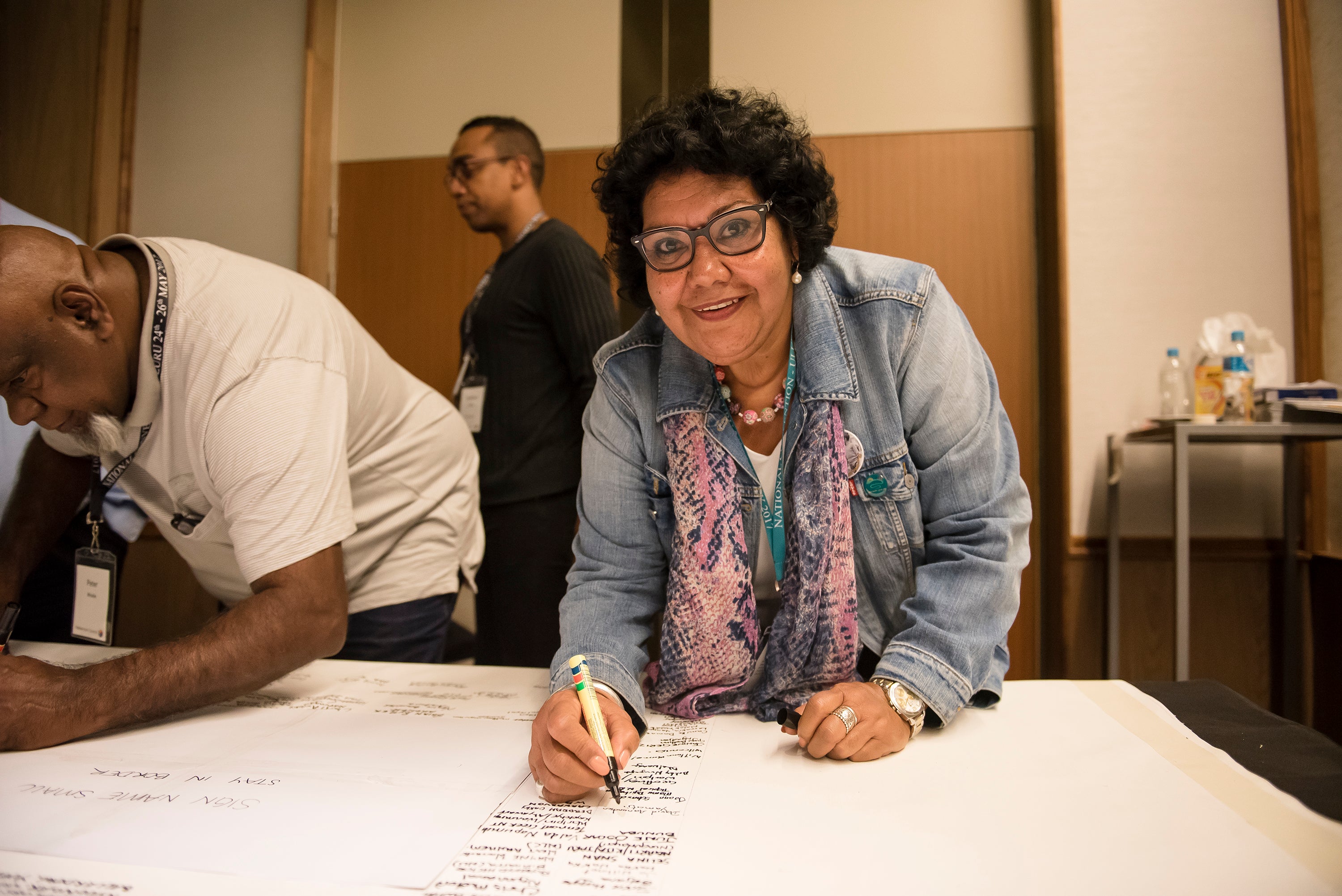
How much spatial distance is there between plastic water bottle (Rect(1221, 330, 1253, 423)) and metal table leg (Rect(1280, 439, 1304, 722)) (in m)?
0.12

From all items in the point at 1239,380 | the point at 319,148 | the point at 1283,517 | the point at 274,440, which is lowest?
the point at 1283,517

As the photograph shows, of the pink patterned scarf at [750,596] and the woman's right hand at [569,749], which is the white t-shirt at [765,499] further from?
the woman's right hand at [569,749]

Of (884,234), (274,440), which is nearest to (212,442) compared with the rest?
(274,440)

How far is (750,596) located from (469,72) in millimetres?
2504

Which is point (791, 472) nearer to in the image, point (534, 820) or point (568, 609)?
point (568, 609)

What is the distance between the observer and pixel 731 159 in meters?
0.87

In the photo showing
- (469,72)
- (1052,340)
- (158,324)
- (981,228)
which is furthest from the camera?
(469,72)

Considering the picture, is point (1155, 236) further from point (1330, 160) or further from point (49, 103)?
point (49, 103)

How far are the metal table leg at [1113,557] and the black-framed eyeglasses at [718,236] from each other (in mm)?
1705

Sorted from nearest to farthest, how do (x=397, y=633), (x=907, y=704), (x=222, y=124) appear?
(x=907, y=704)
(x=397, y=633)
(x=222, y=124)

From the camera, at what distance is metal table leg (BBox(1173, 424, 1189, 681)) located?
168cm

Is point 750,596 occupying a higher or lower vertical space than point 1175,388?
lower

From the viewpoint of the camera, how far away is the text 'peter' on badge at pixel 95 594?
110 centimetres

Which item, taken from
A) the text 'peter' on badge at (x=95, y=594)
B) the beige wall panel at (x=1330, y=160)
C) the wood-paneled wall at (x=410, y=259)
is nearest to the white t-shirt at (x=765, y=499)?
the beige wall panel at (x=1330, y=160)
